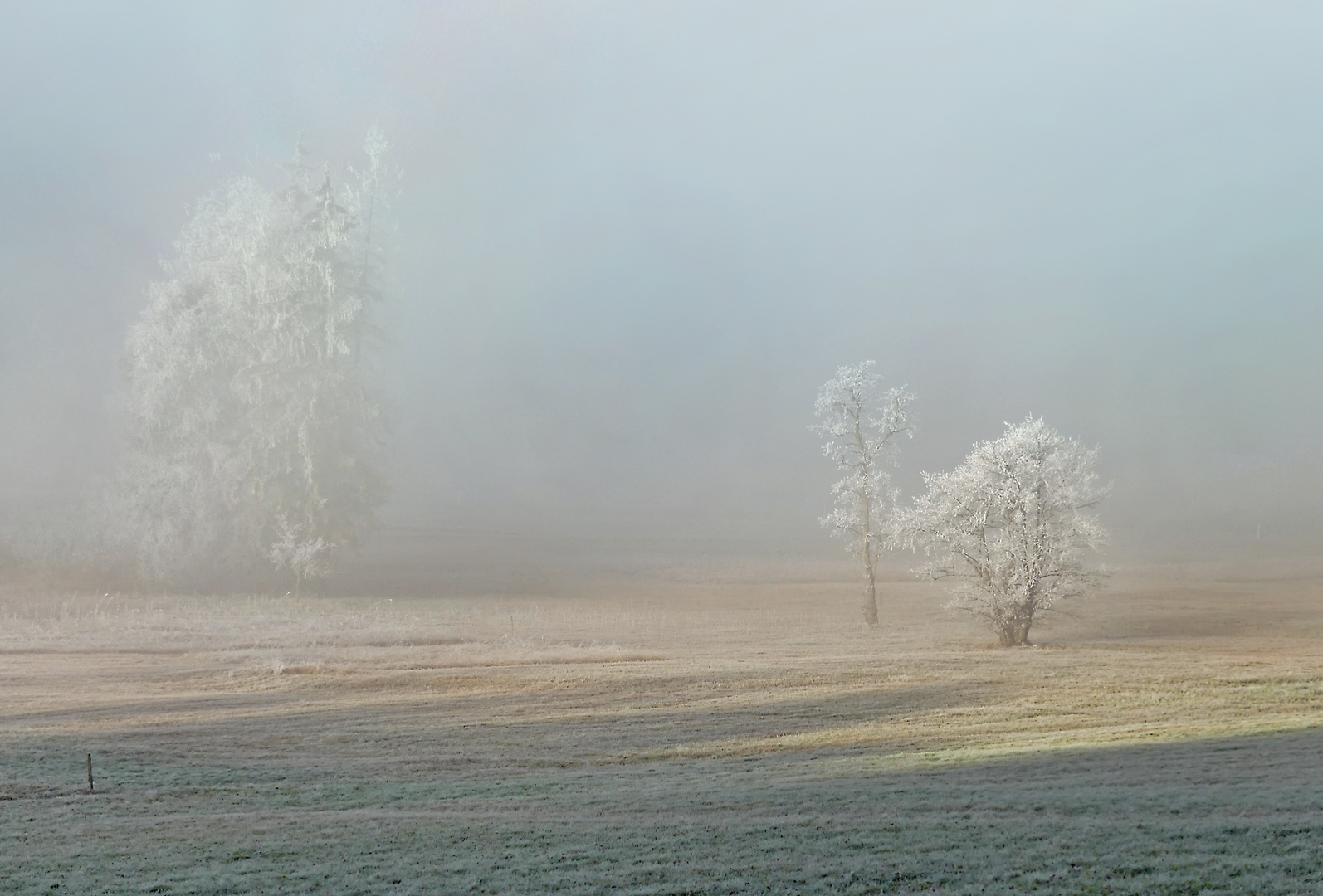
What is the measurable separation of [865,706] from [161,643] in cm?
2171

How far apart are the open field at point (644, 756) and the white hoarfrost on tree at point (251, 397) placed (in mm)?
6890

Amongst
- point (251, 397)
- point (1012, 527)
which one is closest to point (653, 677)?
point (1012, 527)

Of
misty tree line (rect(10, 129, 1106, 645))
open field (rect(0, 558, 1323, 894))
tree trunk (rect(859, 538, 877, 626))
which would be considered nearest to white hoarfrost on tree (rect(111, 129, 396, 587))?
misty tree line (rect(10, 129, 1106, 645))

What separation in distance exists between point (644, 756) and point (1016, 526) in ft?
65.3

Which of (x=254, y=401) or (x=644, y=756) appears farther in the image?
(x=254, y=401)

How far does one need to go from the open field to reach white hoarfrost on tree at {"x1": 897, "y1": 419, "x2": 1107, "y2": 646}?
1.80 meters

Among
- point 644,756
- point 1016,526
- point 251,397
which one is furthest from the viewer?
point 251,397

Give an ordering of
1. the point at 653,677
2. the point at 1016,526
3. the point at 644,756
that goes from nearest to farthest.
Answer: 1. the point at 644,756
2. the point at 653,677
3. the point at 1016,526

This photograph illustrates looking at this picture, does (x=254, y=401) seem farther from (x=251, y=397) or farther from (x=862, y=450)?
(x=862, y=450)

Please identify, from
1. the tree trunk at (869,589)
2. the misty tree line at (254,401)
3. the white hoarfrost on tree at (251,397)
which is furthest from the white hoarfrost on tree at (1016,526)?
the white hoarfrost on tree at (251,397)

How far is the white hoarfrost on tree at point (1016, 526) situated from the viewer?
117 ft

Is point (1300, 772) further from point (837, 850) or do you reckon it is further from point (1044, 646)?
point (1044, 646)

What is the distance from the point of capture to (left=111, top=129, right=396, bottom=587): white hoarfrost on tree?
49.3m

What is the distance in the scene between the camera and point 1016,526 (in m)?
35.9
